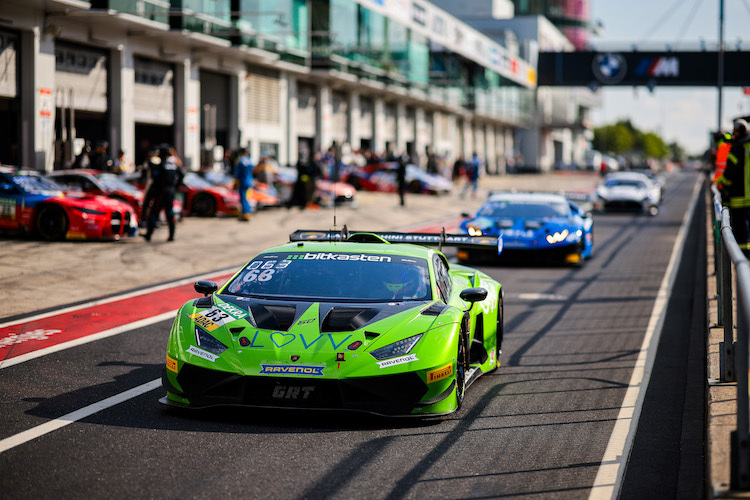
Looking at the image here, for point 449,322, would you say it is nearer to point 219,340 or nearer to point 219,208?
point 219,340

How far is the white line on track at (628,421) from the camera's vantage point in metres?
5.62

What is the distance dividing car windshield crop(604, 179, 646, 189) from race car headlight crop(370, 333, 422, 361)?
3129cm

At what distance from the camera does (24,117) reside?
1067 inches

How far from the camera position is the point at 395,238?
9555 mm

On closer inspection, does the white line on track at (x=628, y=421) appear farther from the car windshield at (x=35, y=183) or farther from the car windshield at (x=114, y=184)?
the car windshield at (x=114, y=184)

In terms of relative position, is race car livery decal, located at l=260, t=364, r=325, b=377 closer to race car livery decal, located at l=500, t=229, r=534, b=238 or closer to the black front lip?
the black front lip

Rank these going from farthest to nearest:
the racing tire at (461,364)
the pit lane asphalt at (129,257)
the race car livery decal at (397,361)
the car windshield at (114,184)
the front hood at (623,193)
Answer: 1. the front hood at (623,193)
2. the car windshield at (114,184)
3. the pit lane asphalt at (129,257)
4. the racing tire at (461,364)
5. the race car livery decal at (397,361)

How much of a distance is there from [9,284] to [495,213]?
28.8 ft

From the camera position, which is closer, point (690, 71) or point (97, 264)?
point (97, 264)

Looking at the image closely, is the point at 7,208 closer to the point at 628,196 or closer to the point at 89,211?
the point at 89,211

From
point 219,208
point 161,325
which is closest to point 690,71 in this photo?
point 219,208

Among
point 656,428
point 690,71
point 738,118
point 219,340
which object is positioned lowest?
point 656,428

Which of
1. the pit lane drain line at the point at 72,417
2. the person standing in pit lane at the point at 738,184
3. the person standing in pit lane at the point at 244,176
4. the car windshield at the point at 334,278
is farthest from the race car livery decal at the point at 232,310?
the person standing in pit lane at the point at 244,176

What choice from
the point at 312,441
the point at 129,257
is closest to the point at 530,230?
the point at 129,257
